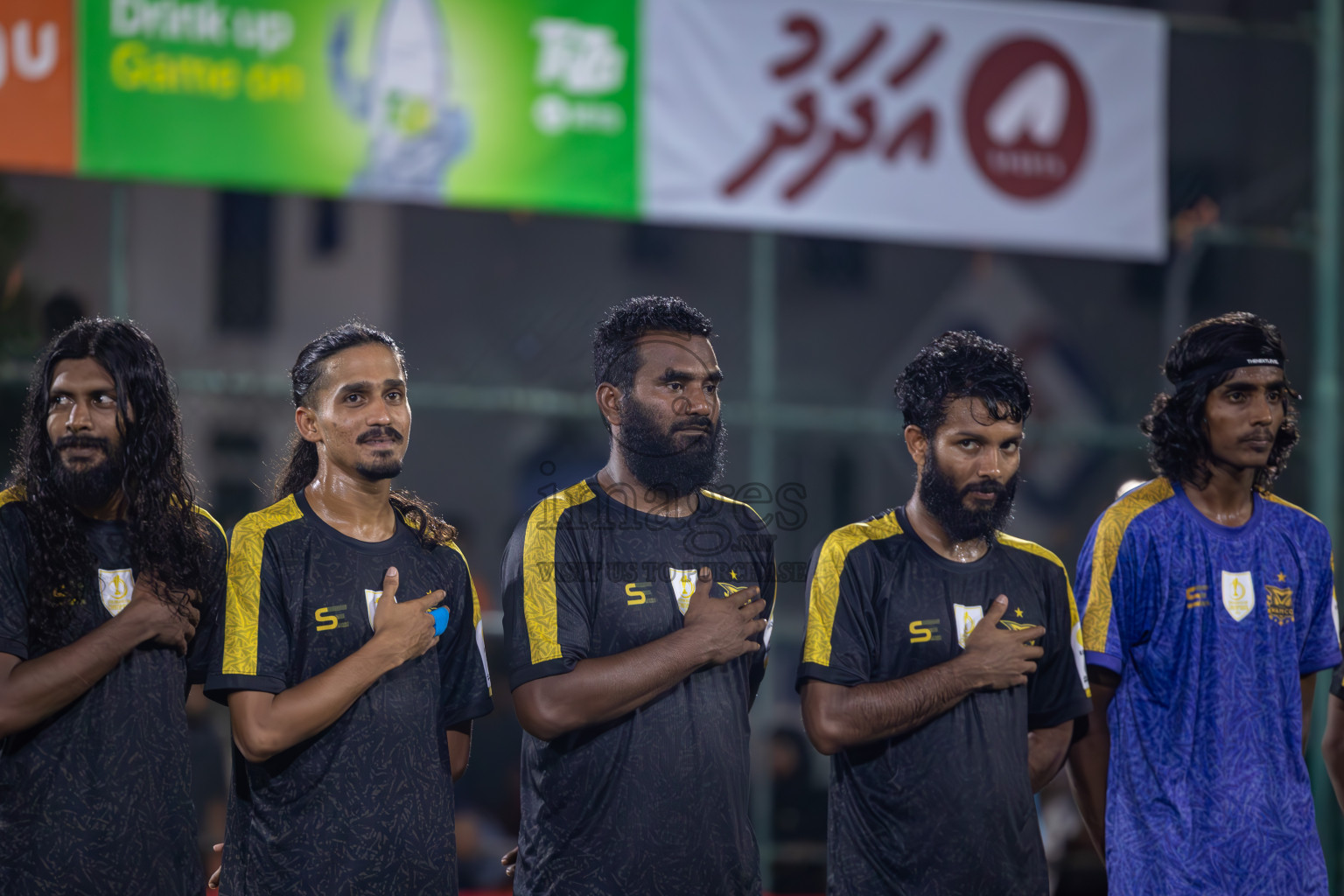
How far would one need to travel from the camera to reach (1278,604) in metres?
3.97

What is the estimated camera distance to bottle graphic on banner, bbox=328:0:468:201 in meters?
7.29

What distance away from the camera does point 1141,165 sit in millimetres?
8500

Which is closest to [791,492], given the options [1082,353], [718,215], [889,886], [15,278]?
[718,215]

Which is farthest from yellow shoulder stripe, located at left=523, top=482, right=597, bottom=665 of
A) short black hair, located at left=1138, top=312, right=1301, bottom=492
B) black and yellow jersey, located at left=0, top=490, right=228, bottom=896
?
short black hair, located at left=1138, top=312, right=1301, bottom=492

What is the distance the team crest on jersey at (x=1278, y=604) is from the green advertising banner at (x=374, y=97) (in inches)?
176

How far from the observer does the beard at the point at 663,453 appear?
3717mm

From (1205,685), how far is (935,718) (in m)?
0.79

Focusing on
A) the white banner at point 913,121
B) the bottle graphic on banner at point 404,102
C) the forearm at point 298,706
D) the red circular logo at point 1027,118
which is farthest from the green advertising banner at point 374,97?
the forearm at point 298,706

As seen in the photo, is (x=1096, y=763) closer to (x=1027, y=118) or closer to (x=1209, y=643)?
(x=1209, y=643)

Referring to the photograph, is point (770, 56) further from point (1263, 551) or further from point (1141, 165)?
point (1263, 551)

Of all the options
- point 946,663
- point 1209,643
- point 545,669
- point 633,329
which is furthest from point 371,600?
point 1209,643

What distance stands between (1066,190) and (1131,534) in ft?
15.9

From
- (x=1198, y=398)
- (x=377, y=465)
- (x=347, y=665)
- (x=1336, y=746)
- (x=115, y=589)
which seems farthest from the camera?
(x=1336, y=746)

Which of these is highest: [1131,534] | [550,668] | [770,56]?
[770,56]
